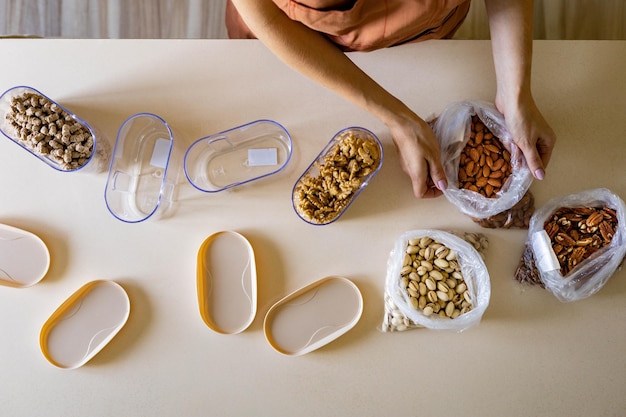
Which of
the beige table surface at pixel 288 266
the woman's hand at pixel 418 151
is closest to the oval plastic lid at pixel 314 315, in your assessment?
the beige table surface at pixel 288 266

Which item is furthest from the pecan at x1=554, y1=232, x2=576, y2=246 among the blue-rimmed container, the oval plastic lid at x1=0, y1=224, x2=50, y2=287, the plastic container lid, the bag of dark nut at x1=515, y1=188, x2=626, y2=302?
the oval plastic lid at x1=0, y1=224, x2=50, y2=287

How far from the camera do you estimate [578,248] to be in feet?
3.14

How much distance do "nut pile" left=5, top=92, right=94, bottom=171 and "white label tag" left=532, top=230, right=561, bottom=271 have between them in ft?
3.02

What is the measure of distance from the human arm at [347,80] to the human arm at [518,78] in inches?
6.6

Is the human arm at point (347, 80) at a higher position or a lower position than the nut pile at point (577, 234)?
higher

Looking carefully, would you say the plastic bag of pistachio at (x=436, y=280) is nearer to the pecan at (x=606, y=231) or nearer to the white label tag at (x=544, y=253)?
the white label tag at (x=544, y=253)

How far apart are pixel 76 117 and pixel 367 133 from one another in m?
0.58

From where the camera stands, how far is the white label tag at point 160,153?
3.21ft

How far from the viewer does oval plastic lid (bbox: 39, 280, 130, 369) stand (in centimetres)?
98

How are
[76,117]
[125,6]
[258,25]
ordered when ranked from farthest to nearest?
[125,6] < [76,117] < [258,25]

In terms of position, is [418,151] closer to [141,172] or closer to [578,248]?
[578,248]

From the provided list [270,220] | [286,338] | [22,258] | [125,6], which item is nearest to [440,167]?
[270,220]

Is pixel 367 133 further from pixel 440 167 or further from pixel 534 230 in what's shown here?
pixel 534 230

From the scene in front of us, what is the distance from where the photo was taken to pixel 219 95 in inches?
38.6
